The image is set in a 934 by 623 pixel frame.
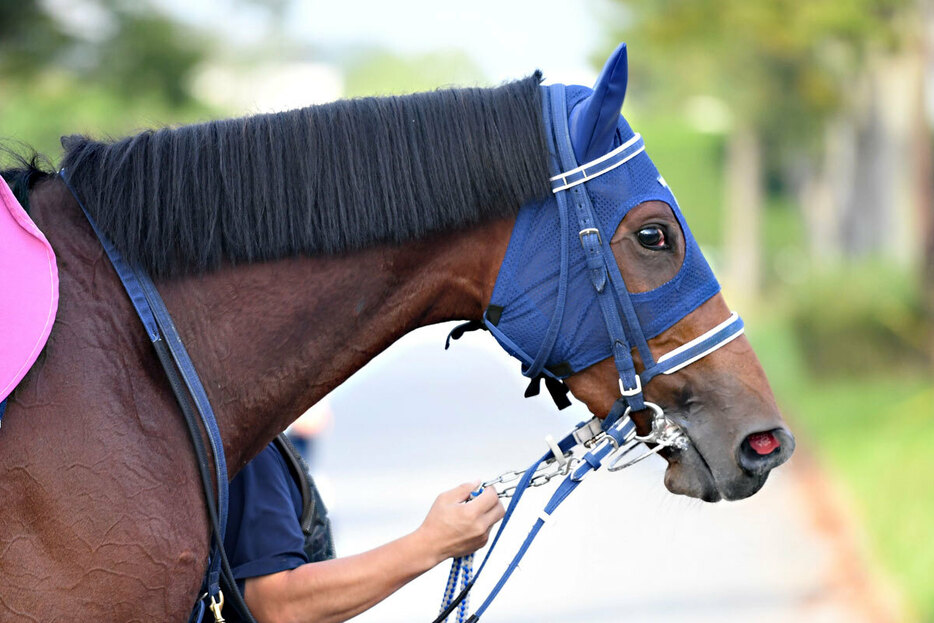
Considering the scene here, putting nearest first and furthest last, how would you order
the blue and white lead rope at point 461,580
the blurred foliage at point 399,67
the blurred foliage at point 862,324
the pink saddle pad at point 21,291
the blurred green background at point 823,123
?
the pink saddle pad at point 21,291 < the blue and white lead rope at point 461,580 < the blurred green background at point 823,123 < the blurred foliage at point 862,324 < the blurred foliage at point 399,67

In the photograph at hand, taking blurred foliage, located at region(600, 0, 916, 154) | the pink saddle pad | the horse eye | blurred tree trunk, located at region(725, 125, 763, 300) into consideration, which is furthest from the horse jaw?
blurred tree trunk, located at region(725, 125, 763, 300)

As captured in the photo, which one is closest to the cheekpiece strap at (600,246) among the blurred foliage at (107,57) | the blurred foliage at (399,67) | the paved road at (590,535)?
the paved road at (590,535)

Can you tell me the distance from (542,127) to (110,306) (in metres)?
1.04

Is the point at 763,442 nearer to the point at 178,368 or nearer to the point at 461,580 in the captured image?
the point at 461,580

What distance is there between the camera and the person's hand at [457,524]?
2750 millimetres

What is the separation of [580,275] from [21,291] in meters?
1.19

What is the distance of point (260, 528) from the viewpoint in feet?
9.12

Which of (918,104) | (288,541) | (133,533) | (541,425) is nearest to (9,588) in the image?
(133,533)

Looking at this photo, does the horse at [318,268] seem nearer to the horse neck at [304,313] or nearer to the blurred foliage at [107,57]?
the horse neck at [304,313]

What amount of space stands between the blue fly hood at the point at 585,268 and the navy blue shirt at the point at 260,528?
69 centimetres

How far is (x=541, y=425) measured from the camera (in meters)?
12.2

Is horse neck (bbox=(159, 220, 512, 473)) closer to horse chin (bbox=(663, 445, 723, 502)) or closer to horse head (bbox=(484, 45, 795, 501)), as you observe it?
horse head (bbox=(484, 45, 795, 501))

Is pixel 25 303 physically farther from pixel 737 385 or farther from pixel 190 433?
pixel 737 385

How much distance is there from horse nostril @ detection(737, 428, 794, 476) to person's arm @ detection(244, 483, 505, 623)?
0.60 metres
